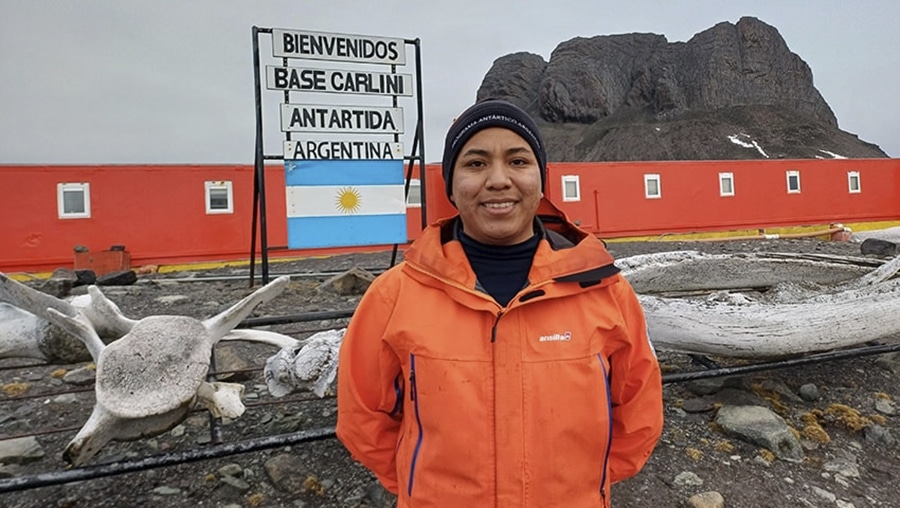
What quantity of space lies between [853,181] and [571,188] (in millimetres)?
10655

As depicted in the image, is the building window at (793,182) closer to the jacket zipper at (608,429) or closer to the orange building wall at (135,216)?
the orange building wall at (135,216)

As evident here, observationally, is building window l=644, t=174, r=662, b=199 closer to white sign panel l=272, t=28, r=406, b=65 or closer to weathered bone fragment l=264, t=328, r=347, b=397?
white sign panel l=272, t=28, r=406, b=65

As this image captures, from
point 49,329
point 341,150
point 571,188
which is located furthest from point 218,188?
point 49,329

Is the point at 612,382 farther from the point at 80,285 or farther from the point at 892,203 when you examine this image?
the point at 892,203

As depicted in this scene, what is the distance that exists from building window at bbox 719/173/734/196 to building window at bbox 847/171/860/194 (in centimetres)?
482

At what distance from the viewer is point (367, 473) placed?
264cm

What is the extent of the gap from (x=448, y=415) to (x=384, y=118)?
5.37m

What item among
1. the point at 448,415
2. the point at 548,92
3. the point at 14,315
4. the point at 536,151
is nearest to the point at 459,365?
the point at 448,415

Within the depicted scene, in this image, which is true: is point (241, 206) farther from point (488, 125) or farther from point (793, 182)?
point (793, 182)

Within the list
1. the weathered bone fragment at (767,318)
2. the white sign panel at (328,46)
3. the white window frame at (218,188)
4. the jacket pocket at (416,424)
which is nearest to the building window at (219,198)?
the white window frame at (218,188)

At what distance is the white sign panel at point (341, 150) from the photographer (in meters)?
6.03

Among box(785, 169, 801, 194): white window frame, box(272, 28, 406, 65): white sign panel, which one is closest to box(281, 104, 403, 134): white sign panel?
box(272, 28, 406, 65): white sign panel

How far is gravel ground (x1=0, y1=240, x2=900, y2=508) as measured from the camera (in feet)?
8.05

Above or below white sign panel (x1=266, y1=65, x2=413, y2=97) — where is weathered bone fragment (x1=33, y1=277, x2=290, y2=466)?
below
